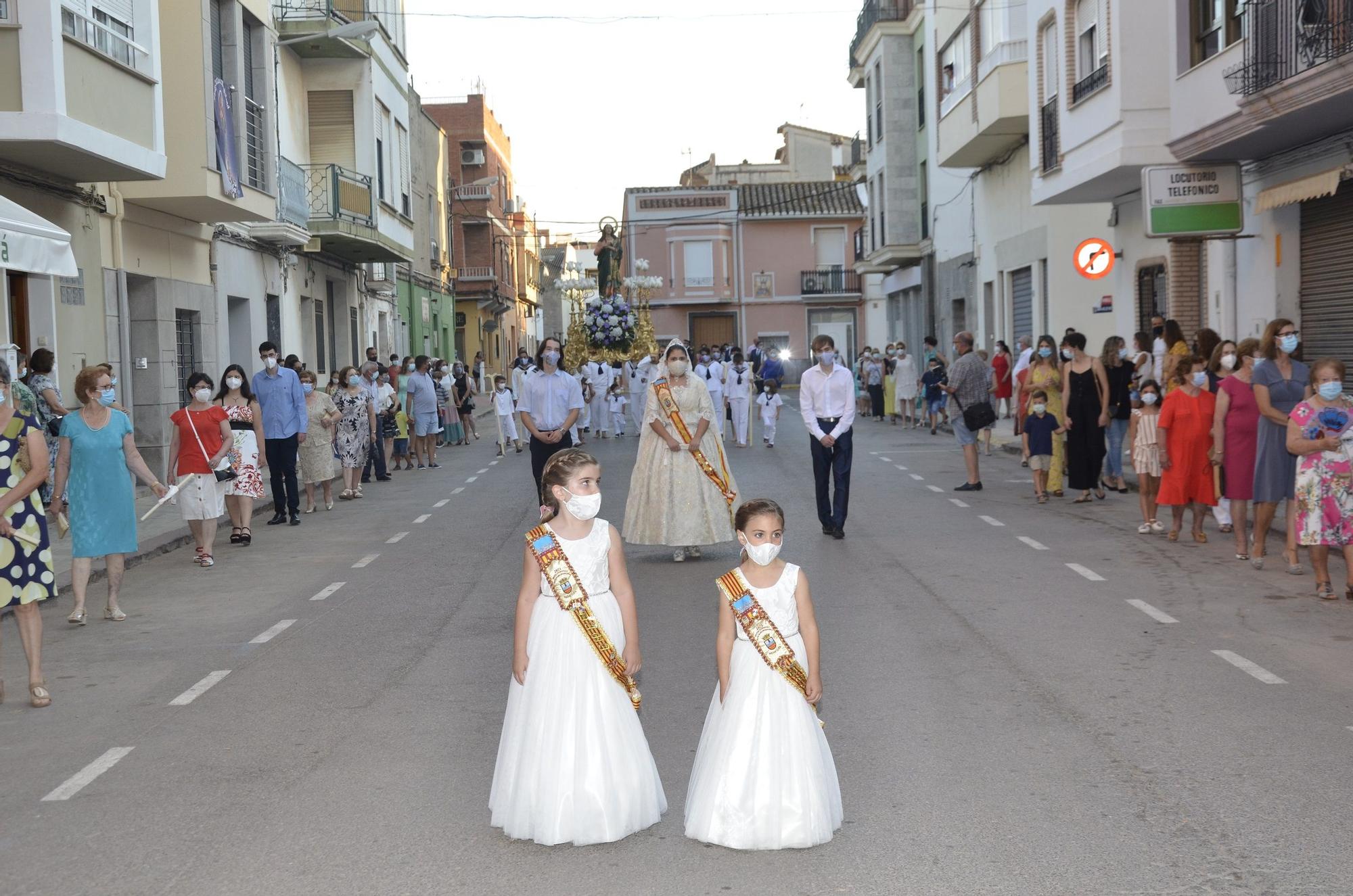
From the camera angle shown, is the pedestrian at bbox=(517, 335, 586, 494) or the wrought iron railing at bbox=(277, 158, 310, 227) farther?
the wrought iron railing at bbox=(277, 158, 310, 227)

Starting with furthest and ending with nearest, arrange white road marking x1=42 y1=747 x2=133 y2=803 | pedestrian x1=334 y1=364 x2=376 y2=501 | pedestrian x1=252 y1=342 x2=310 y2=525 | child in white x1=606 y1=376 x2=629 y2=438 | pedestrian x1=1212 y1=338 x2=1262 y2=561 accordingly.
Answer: child in white x1=606 y1=376 x2=629 y2=438 < pedestrian x1=334 y1=364 x2=376 y2=501 < pedestrian x1=252 y1=342 x2=310 y2=525 < pedestrian x1=1212 y1=338 x2=1262 y2=561 < white road marking x1=42 y1=747 x2=133 y2=803

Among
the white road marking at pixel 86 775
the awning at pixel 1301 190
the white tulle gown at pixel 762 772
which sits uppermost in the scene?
the awning at pixel 1301 190

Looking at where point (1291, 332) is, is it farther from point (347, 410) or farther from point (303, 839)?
point (347, 410)

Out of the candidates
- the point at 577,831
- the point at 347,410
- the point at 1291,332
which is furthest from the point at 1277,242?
the point at 577,831

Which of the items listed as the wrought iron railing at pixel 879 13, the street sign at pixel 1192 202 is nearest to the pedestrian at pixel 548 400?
the street sign at pixel 1192 202

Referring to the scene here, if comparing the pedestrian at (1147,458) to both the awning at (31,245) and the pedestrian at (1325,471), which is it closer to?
the pedestrian at (1325,471)

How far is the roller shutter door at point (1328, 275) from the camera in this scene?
17.1 metres

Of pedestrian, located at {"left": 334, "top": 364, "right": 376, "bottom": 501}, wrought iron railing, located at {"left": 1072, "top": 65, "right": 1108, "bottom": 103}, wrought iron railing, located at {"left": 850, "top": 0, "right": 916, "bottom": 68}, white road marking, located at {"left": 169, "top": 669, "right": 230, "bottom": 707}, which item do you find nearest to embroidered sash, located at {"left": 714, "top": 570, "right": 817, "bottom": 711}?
white road marking, located at {"left": 169, "top": 669, "right": 230, "bottom": 707}

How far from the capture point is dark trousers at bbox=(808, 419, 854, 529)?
1325cm

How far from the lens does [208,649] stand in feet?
29.0

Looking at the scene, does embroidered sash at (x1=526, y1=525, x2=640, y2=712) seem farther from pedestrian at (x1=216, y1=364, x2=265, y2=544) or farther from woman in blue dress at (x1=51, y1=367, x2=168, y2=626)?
pedestrian at (x1=216, y1=364, x2=265, y2=544)

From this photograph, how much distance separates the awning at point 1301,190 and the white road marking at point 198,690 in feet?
41.4

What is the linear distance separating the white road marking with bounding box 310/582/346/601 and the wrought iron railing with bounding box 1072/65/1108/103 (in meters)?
14.9

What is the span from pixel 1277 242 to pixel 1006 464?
4.95 meters
